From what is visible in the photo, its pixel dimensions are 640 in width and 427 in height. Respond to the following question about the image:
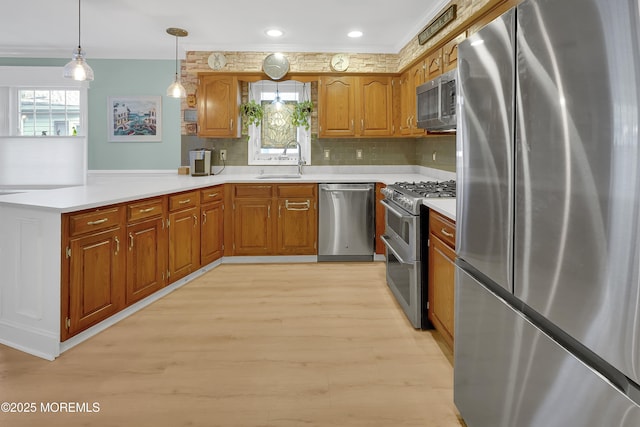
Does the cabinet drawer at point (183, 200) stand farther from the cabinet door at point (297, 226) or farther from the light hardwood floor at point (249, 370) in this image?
the cabinet door at point (297, 226)

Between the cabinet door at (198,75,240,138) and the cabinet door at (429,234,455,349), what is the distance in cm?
309

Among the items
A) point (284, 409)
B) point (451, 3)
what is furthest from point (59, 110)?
point (284, 409)

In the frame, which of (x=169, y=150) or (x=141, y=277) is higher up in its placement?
(x=169, y=150)

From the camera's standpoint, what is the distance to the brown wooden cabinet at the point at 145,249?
3.02 metres

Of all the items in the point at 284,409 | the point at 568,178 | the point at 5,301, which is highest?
the point at 568,178

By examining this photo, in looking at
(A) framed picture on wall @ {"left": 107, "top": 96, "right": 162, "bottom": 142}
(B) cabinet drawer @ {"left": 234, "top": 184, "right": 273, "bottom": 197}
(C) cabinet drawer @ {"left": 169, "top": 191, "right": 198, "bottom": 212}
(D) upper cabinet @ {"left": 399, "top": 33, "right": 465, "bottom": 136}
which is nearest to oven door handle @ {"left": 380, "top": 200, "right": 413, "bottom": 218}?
(D) upper cabinet @ {"left": 399, "top": 33, "right": 465, "bottom": 136}

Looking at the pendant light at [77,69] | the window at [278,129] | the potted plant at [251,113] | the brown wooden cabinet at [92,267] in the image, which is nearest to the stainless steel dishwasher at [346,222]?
the window at [278,129]

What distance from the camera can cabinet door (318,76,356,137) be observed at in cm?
493

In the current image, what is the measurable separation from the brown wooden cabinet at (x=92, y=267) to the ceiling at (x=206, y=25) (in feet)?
7.23

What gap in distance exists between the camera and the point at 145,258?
3.21 m

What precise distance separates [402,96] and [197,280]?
303 centimetres

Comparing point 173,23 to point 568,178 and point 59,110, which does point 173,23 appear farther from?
point 568,178

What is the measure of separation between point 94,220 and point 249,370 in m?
1.34

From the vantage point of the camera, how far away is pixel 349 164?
5.32 metres
